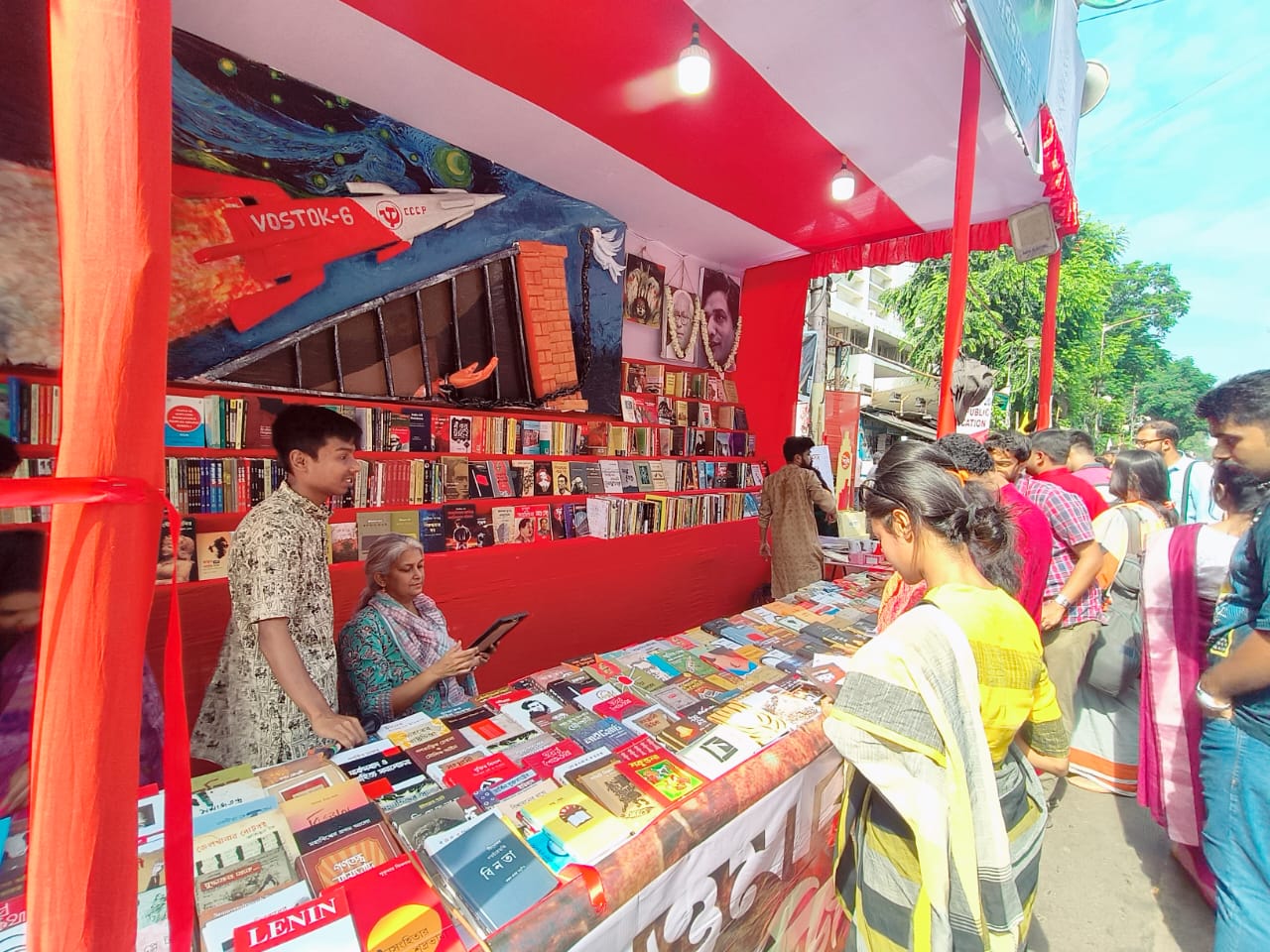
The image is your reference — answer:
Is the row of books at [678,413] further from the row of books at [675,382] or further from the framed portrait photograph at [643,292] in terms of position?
the framed portrait photograph at [643,292]

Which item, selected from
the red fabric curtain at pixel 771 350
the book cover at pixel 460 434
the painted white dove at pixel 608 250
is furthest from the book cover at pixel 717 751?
the red fabric curtain at pixel 771 350

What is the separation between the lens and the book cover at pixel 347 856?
3.10 feet

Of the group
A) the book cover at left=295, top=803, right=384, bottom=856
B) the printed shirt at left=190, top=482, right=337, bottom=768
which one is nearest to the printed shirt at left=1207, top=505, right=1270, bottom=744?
the book cover at left=295, top=803, right=384, bottom=856

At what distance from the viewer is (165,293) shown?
1.88ft

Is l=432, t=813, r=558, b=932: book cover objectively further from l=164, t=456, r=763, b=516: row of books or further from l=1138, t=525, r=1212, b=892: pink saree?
l=1138, t=525, r=1212, b=892: pink saree

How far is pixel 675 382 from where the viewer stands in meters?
5.00

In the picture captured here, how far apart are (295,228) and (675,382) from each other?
10.2ft

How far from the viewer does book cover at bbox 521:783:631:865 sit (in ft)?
3.45

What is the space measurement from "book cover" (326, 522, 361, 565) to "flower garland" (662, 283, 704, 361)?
307 cm

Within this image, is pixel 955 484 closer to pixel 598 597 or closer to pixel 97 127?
pixel 97 127

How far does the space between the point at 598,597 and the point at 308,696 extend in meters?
2.75

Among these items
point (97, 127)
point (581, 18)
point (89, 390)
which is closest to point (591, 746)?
point (89, 390)

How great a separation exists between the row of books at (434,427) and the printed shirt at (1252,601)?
2831 mm

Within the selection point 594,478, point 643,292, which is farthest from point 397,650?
point 643,292
